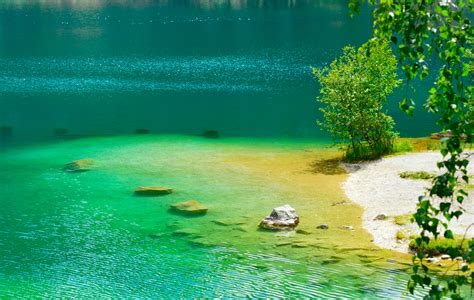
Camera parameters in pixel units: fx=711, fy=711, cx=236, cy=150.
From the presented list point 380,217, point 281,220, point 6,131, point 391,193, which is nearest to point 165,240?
point 281,220

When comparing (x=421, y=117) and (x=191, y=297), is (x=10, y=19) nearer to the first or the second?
(x=421, y=117)

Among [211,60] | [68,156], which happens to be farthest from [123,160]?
[211,60]

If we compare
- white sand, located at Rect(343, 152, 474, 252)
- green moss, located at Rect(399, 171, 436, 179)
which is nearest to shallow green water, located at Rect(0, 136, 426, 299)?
white sand, located at Rect(343, 152, 474, 252)

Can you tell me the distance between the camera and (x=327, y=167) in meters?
37.1

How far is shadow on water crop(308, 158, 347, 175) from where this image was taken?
36.1m

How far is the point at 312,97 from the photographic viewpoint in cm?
5991

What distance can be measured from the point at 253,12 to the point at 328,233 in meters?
106

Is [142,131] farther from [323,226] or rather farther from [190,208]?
[323,226]

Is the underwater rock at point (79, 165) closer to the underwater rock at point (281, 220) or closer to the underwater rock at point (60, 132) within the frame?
the underwater rock at point (60, 132)

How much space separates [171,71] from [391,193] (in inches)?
1739

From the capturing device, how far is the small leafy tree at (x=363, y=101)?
1494 inches

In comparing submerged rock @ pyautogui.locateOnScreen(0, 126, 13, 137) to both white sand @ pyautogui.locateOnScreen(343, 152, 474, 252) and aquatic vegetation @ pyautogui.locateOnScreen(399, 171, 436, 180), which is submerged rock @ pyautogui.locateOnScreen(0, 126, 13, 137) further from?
aquatic vegetation @ pyautogui.locateOnScreen(399, 171, 436, 180)

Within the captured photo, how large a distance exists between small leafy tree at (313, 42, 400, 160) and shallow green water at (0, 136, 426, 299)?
8.32 feet

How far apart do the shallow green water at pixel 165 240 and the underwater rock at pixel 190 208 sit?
465mm
